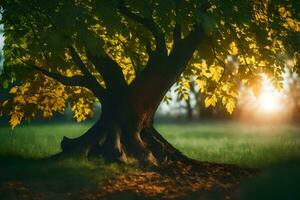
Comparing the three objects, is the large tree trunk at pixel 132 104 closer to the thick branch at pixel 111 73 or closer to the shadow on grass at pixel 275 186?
the thick branch at pixel 111 73

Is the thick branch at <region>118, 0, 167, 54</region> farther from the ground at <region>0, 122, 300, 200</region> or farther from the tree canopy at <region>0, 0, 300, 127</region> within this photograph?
the ground at <region>0, 122, 300, 200</region>

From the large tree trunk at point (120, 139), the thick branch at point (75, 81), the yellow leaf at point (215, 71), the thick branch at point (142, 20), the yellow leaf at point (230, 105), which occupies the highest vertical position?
the thick branch at point (142, 20)

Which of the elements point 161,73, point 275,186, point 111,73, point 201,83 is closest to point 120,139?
point 111,73

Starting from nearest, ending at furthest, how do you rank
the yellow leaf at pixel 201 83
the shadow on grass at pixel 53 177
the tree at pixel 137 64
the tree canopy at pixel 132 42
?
the tree canopy at pixel 132 42, the shadow on grass at pixel 53 177, the tree at pixel 137 64, the yellow leaf at pixel 201 83

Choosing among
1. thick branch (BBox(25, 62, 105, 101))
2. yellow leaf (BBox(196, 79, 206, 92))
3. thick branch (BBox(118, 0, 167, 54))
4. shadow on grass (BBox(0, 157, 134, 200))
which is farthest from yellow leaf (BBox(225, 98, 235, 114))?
shadow on grass (BBox(0, 157, 134, 200))

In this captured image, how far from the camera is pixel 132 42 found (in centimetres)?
1994

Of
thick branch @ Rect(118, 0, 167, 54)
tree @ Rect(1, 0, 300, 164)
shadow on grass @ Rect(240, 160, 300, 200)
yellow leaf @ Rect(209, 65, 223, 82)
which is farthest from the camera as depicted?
yellow leaf @ Rect(209, 65, 223, 82)

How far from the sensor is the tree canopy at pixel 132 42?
40.3ft

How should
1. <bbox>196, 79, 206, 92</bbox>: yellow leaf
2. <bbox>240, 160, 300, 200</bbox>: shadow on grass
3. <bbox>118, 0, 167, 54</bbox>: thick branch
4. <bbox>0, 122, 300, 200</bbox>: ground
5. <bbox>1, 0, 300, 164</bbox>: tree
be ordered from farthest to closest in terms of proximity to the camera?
1. <bbox>196, 79, 206, 92</bbox>: yellow leaf
2. <bbox>118, 0, 167, 54</bbox>: thick branch
3. <bbox>1, 0, 300, 164</bbox>: tree
4. <bbox>0, 122, 300, 200</bbox>: ground
5. <bbox>240, 160, 300, 200</bbox>: shadow on grass

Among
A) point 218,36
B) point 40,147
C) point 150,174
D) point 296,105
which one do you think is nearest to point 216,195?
point 150,174

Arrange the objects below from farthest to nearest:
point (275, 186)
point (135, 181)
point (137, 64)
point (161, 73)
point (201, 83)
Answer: point (201, 83)
point (137, 64)
point (161, 73)
point (135, 181)
point (275, 186)

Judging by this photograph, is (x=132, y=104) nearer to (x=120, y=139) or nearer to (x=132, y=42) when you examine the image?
(x=120, y=139)

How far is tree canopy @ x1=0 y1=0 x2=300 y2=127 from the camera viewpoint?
12.3 meters

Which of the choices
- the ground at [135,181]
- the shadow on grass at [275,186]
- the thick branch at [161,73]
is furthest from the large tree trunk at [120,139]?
the shadow on grass at [275,186]
